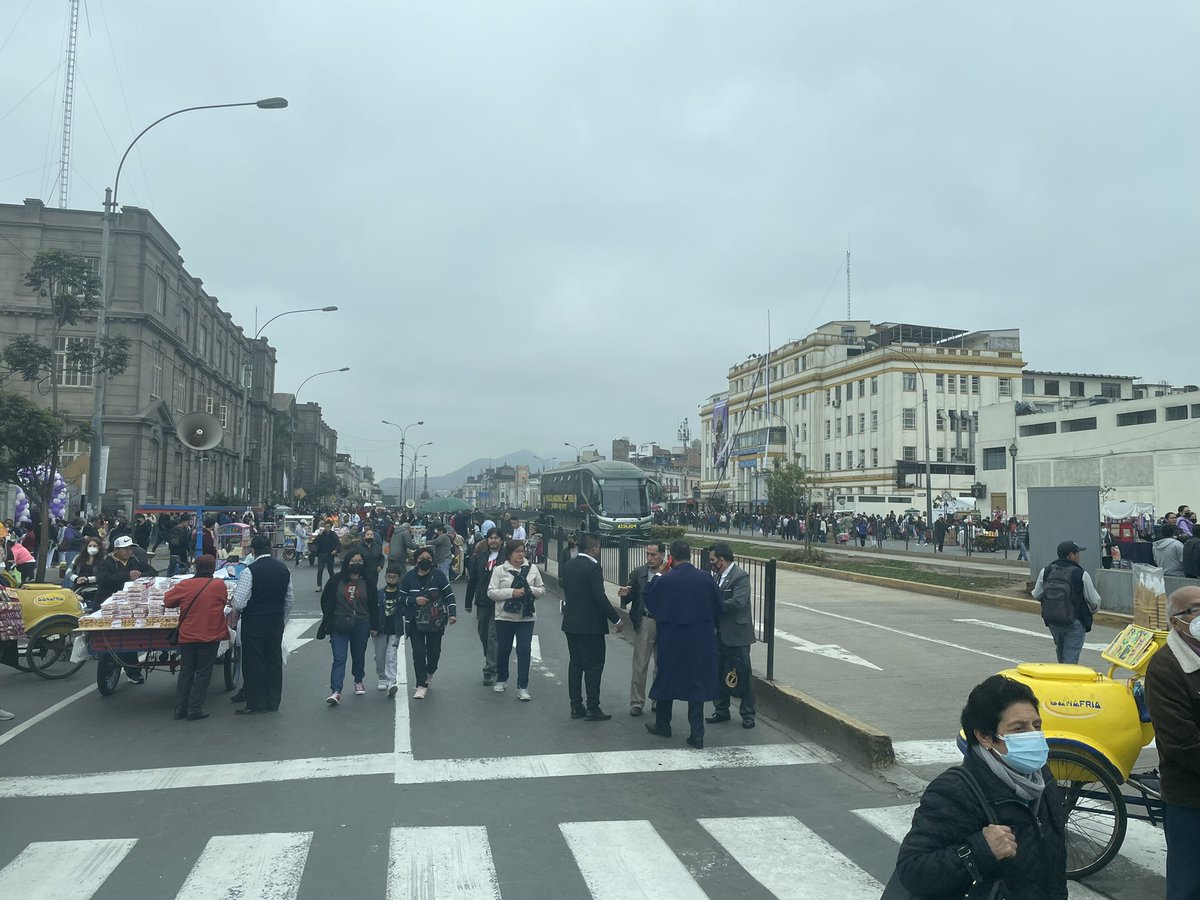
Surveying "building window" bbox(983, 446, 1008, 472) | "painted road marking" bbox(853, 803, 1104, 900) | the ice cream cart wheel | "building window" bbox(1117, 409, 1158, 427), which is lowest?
"painted road marking" bbox(853, 803, 1104, 900)

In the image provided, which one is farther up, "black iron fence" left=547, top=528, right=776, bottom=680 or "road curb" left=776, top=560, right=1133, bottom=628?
"black iron fence" left=547, top=528, right=776, bottom=680

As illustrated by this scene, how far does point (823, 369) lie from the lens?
86.4 meters

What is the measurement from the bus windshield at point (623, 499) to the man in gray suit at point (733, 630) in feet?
95.6

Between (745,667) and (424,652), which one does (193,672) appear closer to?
(424,652)

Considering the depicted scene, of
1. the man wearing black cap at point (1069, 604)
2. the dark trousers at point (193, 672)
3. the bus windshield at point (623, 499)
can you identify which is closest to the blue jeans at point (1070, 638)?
the man wearing black cap at point (1069, 604)

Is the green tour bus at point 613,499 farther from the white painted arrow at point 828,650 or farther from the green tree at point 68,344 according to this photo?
the white painted arrow at point 828,650

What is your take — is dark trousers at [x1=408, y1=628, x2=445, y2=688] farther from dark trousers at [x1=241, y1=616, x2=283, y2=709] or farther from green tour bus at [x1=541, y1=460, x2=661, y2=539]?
green tour bus at [x1=541, y1=460, x2=661, y2=539]

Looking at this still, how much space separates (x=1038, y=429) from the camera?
199ft

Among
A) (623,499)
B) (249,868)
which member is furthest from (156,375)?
(249,868)

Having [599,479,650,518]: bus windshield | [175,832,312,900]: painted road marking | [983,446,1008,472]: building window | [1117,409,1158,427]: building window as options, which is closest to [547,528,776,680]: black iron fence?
[175,832,312,900]: painted road marking

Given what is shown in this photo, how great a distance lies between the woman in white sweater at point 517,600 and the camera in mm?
9812

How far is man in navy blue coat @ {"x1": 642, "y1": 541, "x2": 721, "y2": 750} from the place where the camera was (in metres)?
7.94

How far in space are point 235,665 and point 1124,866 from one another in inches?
356

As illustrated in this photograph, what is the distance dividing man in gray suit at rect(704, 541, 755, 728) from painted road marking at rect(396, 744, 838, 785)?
81cm
